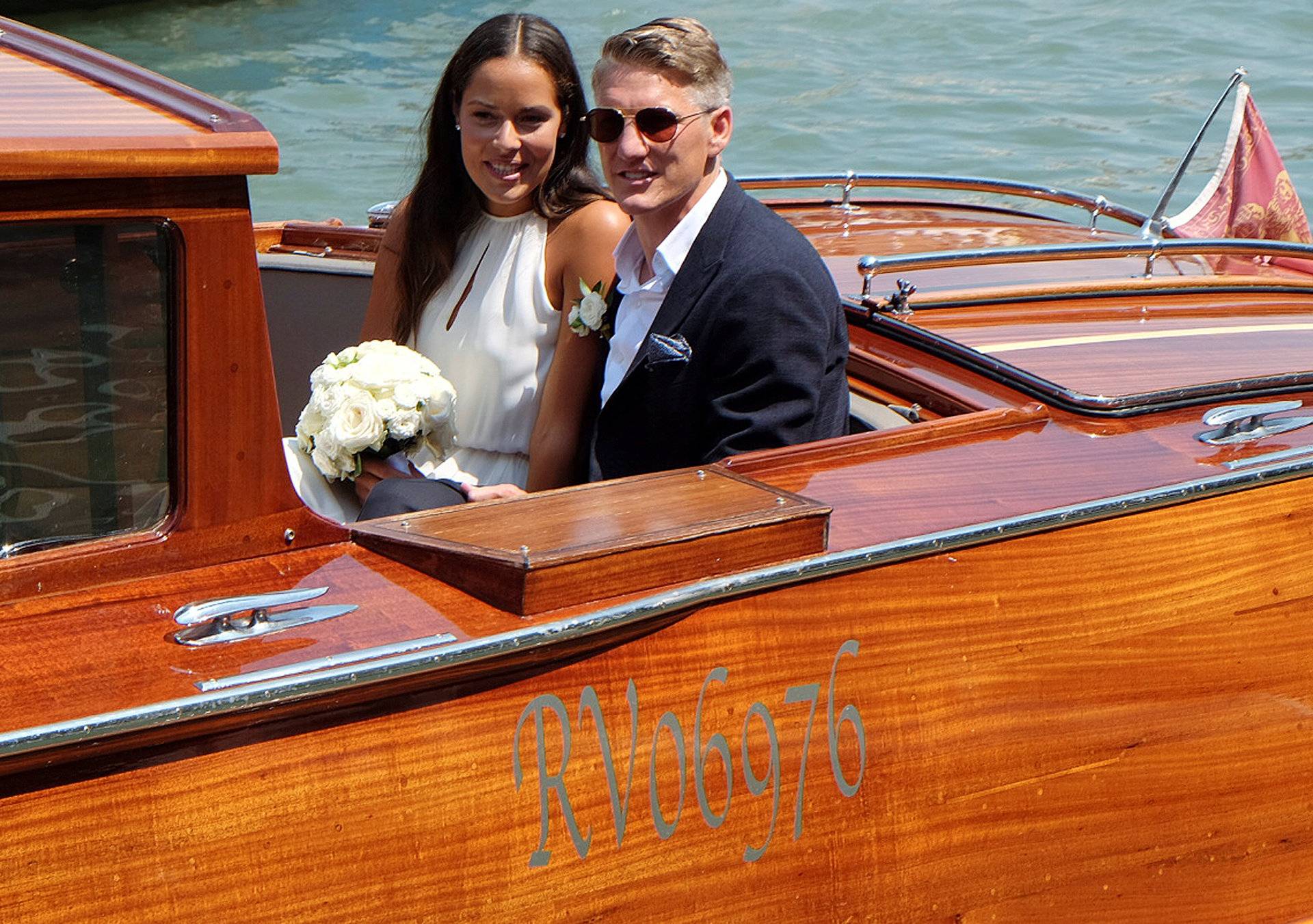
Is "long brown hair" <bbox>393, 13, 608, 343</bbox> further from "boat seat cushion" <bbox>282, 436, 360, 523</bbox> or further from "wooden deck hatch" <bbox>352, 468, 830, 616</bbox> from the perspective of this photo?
"wooden deck hatch" <bbox>352, 468, 830, 616</bbox>

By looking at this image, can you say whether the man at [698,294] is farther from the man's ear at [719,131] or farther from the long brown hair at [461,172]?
the long brown hair at [461,172]

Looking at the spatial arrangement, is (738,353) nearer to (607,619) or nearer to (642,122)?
(642,122)

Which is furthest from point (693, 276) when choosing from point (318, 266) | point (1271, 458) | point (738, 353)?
point (318, 266)

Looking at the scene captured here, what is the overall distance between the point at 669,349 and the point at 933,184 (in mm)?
2058

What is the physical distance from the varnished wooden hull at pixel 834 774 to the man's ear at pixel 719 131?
2.37 ft

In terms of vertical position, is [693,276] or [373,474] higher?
[693,276]

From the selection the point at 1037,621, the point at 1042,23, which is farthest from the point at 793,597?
the point at 1042,23

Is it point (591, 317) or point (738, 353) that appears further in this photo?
point (591, 317)

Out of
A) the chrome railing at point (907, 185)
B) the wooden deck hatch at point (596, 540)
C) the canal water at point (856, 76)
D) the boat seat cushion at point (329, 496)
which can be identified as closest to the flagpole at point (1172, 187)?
the chrome railing at point (907, 185)

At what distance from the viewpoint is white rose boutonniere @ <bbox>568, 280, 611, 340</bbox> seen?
2.35 metres

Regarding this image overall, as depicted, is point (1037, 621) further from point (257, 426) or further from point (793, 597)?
point (257, 426)

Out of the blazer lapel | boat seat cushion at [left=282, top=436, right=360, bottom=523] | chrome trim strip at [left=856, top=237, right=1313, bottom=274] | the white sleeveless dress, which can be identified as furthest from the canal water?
the blazer lapel

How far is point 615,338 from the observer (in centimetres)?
226

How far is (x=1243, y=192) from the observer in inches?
171
